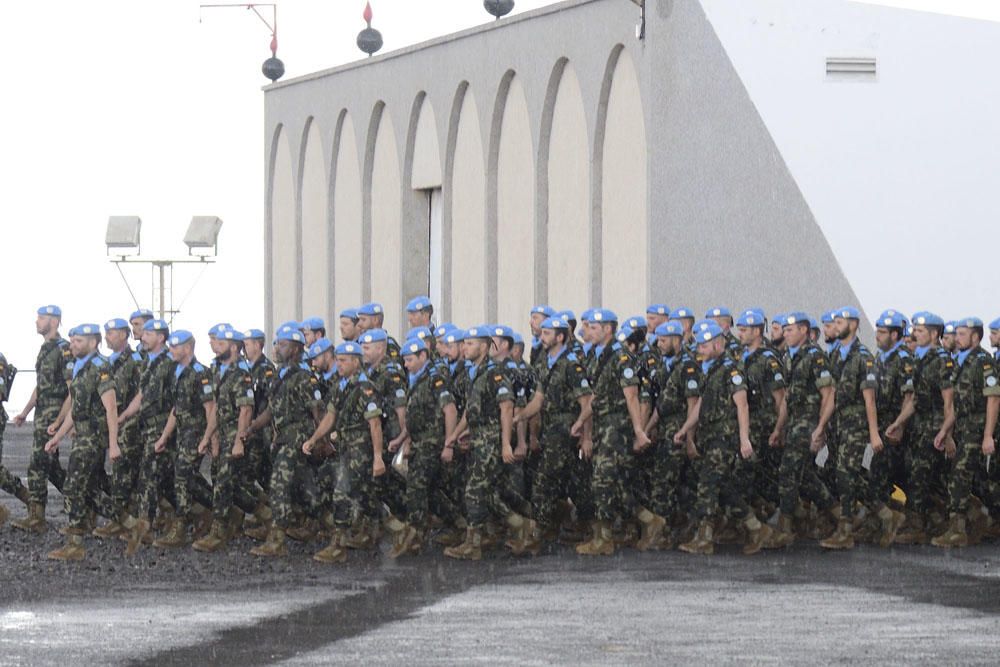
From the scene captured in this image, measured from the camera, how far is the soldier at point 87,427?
637 inches

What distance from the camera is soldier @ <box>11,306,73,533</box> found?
17.9 meters

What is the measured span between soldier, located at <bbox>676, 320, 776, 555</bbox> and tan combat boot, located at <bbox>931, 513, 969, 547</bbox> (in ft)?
5.08

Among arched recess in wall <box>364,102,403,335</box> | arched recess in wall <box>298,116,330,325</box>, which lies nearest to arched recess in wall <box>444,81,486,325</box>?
arched recess in wall <box>364,102,403,335</box>

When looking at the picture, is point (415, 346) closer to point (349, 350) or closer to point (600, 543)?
point (349, 350)

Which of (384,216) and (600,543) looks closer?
(600,543)

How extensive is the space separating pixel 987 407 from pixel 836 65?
27.9ft

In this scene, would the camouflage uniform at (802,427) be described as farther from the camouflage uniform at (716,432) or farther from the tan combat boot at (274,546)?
the tan combat boot at (274,546)

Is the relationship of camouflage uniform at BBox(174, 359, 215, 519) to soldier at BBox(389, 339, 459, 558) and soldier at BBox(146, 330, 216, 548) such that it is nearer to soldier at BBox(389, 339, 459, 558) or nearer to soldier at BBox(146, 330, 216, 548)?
soldier at BBox(146, 330, 216, 548)

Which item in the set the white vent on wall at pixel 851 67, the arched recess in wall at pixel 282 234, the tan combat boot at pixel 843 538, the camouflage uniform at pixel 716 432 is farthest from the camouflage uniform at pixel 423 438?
the arched recess in wall at pixel 282 234

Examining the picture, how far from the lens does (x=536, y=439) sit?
660 inches

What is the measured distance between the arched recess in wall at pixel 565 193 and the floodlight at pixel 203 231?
622 inches

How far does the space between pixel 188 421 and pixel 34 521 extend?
2460 millimetres

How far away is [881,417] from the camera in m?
17.1

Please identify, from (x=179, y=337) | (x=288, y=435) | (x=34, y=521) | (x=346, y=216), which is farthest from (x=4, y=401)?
(x=346, y=216)
